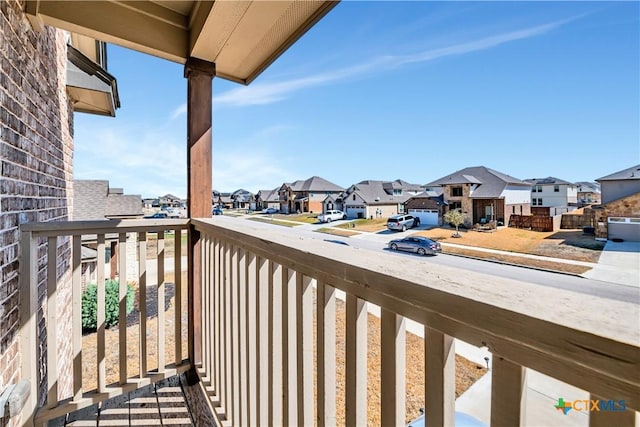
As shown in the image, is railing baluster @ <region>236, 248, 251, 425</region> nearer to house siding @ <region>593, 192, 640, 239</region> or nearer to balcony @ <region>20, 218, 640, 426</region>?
balcony @ <region>20, 218, 640, 426</region>

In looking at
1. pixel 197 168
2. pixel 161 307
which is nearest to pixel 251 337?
pixel 161 307

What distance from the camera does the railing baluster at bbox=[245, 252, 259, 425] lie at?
1.22m

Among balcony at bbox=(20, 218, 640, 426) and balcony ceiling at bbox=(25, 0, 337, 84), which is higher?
balcony ceiling at bbox=(25, 0, 337, 84)

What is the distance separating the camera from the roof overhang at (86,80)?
112 inches

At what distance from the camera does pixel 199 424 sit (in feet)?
5.41

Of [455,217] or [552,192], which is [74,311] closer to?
[455,217]

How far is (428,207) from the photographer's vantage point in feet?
5.59

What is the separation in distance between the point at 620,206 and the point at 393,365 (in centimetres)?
88

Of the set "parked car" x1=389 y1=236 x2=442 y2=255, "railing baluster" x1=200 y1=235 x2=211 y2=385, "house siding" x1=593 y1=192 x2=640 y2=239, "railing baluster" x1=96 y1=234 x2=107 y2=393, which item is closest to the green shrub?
"railing baluster" x1=96 y1=234 x2=107 y2=393

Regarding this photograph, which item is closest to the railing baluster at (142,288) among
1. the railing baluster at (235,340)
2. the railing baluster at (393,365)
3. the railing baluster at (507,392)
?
the railing baluster at (235,340)

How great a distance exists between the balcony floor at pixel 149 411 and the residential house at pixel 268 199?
175cm

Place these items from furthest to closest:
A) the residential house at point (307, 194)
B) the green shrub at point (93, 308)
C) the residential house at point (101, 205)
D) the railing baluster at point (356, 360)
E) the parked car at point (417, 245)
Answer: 1. the residential house at point (101, 205)
2. the green shrub at point (93, 308)
3. the residential house at point (307, 194)
4. the parked car at point (417, 245)
5. the railing baluster at point (356, 360)

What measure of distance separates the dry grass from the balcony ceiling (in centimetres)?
136

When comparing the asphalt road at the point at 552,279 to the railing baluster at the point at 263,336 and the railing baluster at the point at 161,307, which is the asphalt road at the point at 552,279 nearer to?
the railing baluster at the point at 263,336
